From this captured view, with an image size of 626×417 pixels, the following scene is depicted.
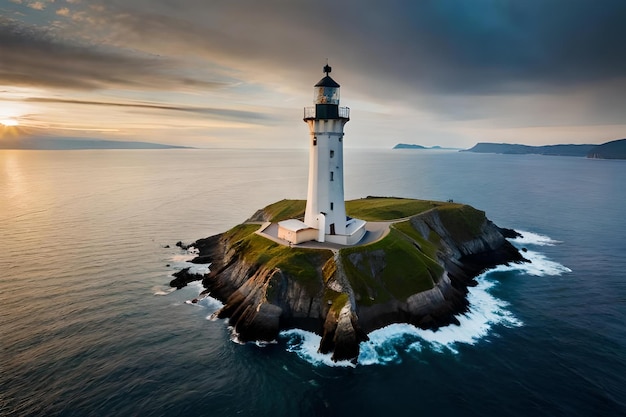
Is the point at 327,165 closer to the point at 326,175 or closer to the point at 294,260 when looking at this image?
the point at 326,175

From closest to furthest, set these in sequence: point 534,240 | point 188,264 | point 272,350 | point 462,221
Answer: point 272,350, point 188,264, point 462,221, point 534,240

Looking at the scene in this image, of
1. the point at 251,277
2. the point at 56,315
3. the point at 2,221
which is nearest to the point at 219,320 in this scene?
the point at 251,277

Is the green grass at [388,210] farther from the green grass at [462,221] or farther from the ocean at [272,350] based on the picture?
the ocean at [272,350]

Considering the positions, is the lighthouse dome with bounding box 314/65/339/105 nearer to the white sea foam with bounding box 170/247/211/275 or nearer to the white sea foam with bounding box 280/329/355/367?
the white sea foam with bounding box 280/329/355/367

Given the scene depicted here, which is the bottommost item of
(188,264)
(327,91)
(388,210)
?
(188,264)

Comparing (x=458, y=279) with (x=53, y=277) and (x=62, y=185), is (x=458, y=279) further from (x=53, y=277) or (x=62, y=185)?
(x=62, y=185)

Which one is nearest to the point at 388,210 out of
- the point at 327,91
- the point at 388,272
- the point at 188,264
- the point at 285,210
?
the point at 285,210

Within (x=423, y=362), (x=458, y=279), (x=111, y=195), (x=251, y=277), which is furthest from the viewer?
(x=111, y=195)
